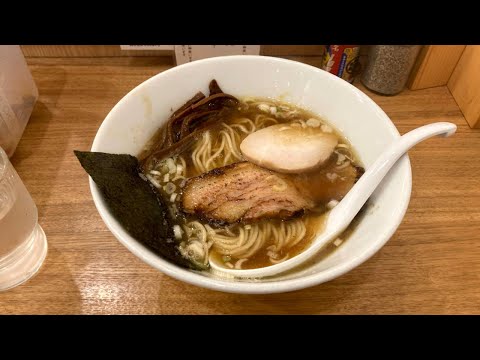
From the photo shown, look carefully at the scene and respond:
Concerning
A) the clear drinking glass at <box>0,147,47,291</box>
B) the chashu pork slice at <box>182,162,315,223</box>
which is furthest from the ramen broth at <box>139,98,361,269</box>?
the clear drinking glass at <box>0,147,47,291</box>

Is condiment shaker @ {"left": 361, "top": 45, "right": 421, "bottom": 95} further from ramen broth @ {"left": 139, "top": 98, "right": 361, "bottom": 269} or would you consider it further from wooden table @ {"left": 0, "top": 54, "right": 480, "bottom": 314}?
ramen broth @ {"left": 139, "top": 98, "right": 361, "bottom": 269}

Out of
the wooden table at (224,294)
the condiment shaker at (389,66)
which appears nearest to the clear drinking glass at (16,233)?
the wooden table at (224,294)

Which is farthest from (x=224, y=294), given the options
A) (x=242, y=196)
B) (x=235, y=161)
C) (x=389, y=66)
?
(x=389, y=66)

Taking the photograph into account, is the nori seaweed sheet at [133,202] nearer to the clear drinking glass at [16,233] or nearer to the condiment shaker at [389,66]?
the clear drinking glass at [16,233]

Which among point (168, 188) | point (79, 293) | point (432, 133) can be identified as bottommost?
point (79, 293)

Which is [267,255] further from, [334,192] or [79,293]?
[79,293]

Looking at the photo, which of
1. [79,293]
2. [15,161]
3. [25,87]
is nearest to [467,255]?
[79,293]

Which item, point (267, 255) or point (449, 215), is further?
point (449, 215)
